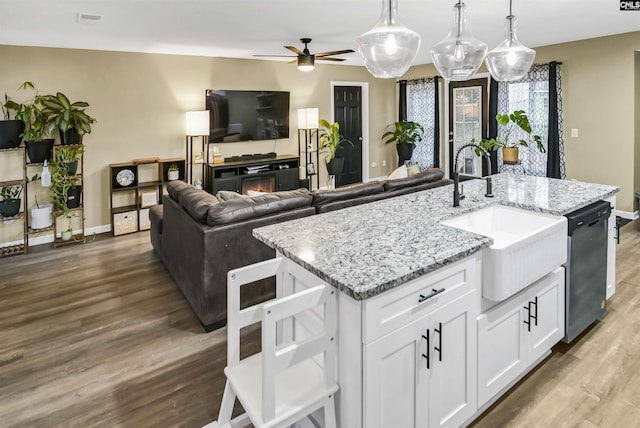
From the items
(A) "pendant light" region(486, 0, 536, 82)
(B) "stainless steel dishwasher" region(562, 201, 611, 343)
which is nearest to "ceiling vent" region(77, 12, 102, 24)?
(A) "pendant light" region(486, 0, 536, 82)

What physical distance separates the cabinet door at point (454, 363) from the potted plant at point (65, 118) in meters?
4.77

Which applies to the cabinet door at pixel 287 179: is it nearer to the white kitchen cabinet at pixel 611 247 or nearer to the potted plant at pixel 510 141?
the potted plant at pixel 510 141

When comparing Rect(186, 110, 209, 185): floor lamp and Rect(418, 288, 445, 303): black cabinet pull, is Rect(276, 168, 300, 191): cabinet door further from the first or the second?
Rect(418, 288, 445, 303): black cabinet pull

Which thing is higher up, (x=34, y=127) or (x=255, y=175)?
(x=34, y=127)

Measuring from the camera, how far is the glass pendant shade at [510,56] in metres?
2.76

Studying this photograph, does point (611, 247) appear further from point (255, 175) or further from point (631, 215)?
point (255, 175)

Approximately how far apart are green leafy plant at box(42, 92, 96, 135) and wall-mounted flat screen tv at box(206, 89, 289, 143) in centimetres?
184

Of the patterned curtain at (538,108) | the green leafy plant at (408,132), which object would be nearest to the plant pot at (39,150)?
the green leafy plant at (408,132)

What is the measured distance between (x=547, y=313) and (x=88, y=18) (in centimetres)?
432

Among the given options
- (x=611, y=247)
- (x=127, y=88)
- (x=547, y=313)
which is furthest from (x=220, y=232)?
(x=127, y=88)

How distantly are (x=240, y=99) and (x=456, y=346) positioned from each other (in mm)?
5668

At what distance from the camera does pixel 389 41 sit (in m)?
2.08

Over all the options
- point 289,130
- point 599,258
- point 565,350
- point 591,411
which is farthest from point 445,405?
point 289,130

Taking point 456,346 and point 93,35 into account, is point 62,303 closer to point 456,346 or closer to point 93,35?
point 93,35
